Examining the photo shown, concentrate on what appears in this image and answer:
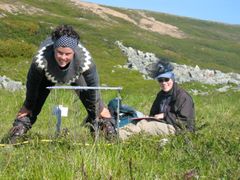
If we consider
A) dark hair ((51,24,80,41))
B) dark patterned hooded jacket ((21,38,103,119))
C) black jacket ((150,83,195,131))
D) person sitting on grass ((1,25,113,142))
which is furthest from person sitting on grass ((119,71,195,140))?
dark hair ((51,24,80,41))

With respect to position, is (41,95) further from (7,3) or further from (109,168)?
(7,3)

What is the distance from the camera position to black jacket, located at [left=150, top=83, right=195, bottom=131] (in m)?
9.82

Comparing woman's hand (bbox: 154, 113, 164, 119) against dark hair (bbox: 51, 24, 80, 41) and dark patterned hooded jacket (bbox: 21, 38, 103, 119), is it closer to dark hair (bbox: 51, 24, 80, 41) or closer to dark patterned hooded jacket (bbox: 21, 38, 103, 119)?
dark patterned hooded jacket (bbox: 21, 38, 103, 119)

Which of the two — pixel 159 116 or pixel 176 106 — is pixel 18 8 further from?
pixel 176 106

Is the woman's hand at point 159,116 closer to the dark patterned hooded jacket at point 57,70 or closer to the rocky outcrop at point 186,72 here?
the dark patterned hooded jacket at point 57,70

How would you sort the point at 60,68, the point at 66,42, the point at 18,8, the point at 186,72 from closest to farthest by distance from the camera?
the point at 66,42, the point at 60,68, the point at 186,72, the point at 18,8

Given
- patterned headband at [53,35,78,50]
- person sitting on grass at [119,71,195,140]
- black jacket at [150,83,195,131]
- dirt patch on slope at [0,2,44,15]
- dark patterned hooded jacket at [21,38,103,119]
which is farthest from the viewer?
dirt patch on slope at [0,2,44,15]

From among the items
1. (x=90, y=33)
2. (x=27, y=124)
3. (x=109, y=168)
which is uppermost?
(x=109, y=168)

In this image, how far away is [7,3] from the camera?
9719 cm

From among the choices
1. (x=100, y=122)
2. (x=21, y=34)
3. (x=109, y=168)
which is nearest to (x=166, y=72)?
(x=100, y=122)

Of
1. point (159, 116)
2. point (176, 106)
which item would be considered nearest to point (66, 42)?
point (176, 106)

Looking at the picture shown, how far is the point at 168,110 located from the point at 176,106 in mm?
345

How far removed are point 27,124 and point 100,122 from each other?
3.81 feet

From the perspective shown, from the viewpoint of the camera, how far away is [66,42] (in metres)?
7.44
